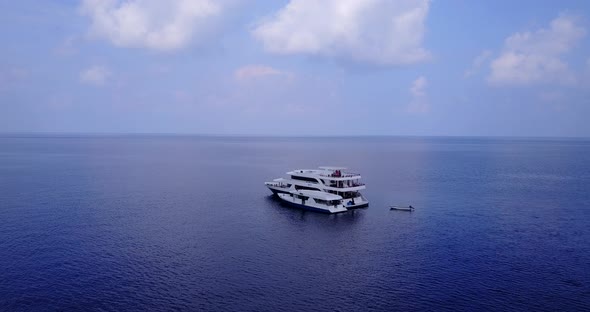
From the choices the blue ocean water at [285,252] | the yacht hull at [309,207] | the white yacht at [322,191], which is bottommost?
the blue ocean water at [285,252]

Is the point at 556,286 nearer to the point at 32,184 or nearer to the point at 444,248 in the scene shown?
the point at 444,248

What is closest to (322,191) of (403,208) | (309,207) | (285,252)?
Result: (309,207)

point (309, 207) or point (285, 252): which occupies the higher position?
point (309, 207)

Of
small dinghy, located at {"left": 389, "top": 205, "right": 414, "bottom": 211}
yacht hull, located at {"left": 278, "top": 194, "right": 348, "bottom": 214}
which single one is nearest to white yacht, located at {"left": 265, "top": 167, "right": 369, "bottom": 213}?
yacht hull, located at {"left": 278, "top": 194, "right": 348, "bottom": 214}

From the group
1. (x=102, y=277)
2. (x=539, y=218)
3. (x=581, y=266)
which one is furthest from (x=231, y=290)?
(x=539, y=218)

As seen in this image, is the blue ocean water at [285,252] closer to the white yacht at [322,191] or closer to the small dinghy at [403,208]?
the small dinghy at [403,208]

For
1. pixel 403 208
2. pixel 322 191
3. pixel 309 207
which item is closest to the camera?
pixel 403 208

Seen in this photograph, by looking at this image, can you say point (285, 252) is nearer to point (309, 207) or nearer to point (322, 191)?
point (309, 207)

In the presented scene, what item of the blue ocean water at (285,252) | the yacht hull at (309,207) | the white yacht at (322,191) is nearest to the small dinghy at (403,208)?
the blue ocean water at (285,252)

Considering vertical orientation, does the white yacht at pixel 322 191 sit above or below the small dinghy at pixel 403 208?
above
